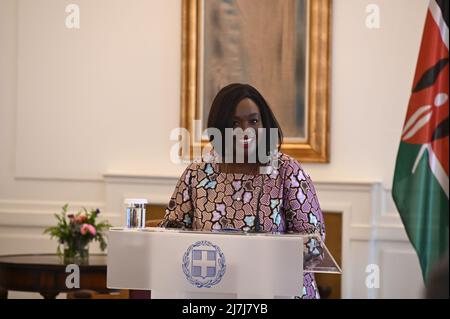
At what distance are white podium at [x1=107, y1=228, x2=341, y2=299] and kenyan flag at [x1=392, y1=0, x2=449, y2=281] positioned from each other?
1769mm

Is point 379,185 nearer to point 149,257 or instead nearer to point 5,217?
point 5,217

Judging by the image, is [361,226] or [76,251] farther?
[361,226]

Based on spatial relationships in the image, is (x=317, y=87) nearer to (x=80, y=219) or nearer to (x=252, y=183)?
(x=80, y=219)

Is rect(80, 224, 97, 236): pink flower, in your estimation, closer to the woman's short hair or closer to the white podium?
the woman's short hair

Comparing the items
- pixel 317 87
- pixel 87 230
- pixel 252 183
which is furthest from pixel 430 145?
pixel 87 230

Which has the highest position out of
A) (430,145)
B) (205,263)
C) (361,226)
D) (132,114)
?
(132,114)

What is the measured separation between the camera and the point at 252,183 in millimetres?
2660

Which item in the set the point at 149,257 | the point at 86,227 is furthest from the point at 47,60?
the point at 149,257

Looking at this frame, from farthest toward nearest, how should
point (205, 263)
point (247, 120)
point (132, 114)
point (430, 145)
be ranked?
point (132, 114), point (430, 145), point (247, 120), point (205, 263)

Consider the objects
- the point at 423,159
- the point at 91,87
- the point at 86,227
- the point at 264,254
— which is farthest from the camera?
A: the point at 91,87

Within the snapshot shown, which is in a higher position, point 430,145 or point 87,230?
point 430,145

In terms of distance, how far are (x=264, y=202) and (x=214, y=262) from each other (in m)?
0.39

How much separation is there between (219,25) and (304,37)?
1.76ft

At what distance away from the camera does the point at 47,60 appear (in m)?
5.27
